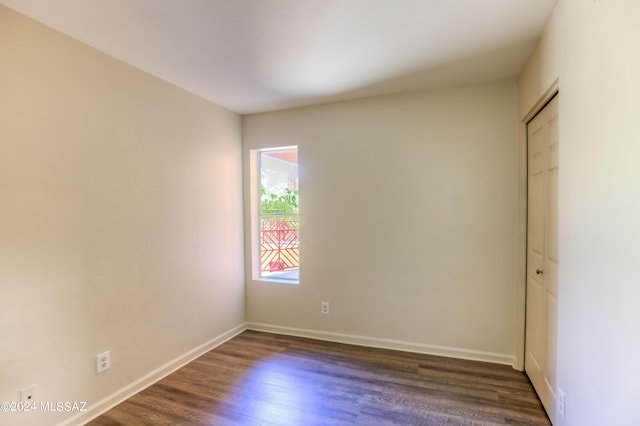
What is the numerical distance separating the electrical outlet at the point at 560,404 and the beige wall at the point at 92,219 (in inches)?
110

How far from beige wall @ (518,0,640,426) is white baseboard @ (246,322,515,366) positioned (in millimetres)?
1063

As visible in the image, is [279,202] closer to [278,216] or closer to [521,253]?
[278,216]

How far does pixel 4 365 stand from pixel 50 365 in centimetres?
23

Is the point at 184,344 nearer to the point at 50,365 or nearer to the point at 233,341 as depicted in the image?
the point at 233,341

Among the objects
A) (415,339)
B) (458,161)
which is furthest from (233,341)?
(458,161)

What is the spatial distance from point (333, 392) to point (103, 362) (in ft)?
5.35

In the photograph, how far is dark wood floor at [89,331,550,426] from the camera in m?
2.01

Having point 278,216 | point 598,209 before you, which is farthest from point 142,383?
point 598,209

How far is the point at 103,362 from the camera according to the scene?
2.12 m

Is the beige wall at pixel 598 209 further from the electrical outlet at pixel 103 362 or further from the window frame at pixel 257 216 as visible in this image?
the electrical outlet at pixel 103 362

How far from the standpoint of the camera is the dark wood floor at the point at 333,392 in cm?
201

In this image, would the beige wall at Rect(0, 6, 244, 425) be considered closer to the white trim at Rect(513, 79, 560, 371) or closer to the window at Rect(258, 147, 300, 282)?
the window at Rect(258, 147, 300, 282)

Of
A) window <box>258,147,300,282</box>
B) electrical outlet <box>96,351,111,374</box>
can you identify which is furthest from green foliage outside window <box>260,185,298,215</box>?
electrical outlet <box>96,351,111,374</box>

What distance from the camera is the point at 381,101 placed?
3.03 m
